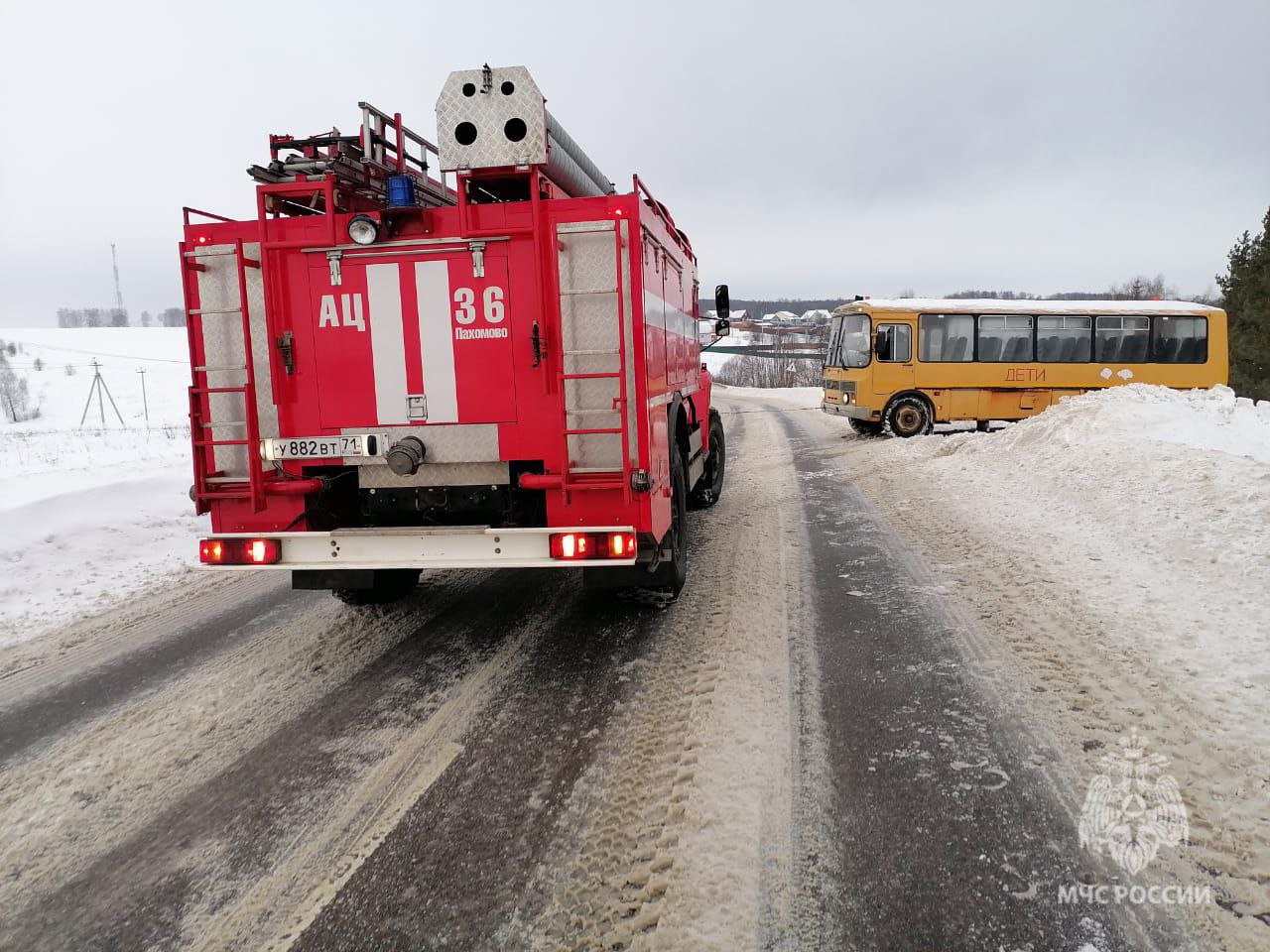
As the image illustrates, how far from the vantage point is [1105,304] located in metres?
17.8

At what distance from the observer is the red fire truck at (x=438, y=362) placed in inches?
172

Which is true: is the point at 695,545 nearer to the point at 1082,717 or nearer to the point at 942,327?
the point at 1082,717

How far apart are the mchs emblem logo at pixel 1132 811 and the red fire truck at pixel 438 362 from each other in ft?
8.05

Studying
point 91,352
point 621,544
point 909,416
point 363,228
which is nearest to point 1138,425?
point 909,416

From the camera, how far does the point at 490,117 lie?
14.6 feet

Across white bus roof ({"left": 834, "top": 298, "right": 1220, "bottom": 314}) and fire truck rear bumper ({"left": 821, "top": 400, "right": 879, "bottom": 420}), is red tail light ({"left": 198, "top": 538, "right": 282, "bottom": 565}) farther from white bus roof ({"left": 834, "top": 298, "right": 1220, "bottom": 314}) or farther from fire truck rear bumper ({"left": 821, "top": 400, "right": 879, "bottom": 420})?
white bus roof ({"left": 834, "top": 298, "right": 1220, "bottom": 314})

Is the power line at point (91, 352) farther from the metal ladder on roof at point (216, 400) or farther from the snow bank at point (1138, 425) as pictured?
the metal ladder on roof at point (216, 400)

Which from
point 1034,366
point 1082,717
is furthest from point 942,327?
point 1082,717

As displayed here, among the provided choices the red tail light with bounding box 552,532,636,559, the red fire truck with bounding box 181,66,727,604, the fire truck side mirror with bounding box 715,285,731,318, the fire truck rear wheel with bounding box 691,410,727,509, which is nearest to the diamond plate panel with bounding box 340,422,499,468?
the red fire truck with bounding box 181,66,727,604

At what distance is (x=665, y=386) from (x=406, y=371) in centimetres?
193

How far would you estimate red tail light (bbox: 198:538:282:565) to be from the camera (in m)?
4.54

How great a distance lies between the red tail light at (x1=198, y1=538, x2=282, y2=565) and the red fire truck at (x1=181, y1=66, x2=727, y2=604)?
0.01 metres

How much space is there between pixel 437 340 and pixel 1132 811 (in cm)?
413

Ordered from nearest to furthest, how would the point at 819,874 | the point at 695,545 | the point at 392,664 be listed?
the point at 819,874 → the point at 392,664 → the point at 695,545
